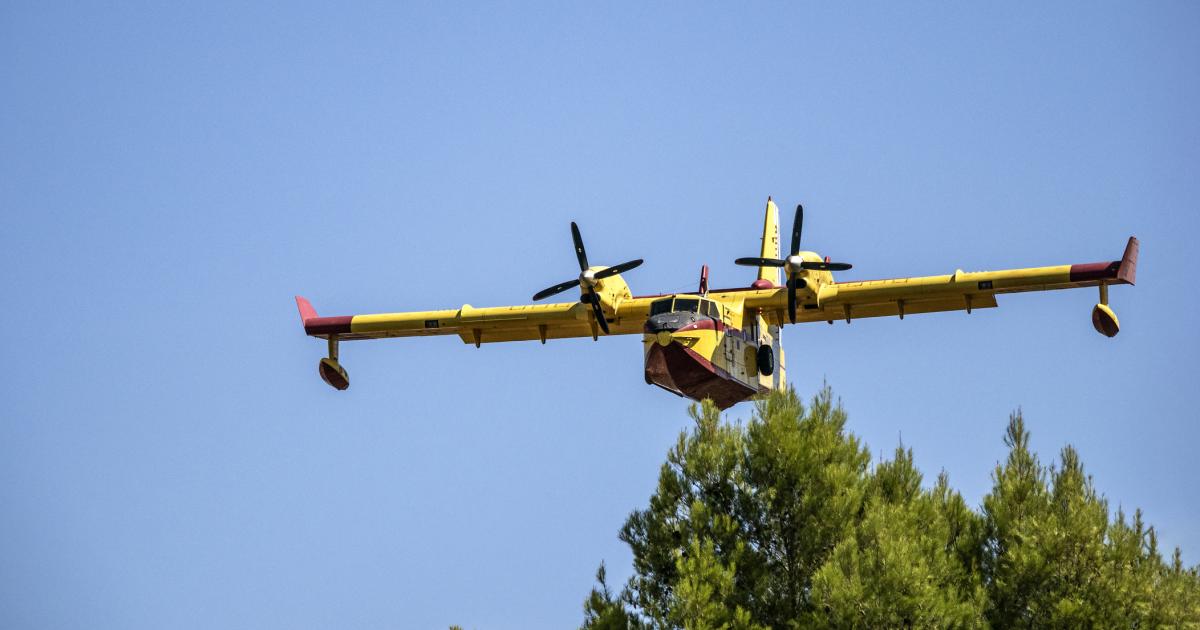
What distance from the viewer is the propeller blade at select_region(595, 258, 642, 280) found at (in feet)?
112

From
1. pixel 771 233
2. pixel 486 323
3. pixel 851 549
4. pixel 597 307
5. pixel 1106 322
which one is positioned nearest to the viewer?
pixel 851 549

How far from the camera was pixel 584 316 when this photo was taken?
35.3 m

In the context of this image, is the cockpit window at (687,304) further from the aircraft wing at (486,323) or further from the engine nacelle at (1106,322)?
the engine nacelle at (1106,322)

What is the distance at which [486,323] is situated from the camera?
36.2 metres

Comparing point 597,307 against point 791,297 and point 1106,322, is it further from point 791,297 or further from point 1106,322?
point 1106,322

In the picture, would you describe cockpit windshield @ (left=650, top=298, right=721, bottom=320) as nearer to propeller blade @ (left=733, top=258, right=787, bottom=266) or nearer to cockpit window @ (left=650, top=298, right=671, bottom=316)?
cockpit window @ (left=650, top=298, right=671, bottom=316)

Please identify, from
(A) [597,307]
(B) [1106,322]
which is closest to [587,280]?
(A) [597,307]

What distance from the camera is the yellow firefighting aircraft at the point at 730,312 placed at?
31.8m

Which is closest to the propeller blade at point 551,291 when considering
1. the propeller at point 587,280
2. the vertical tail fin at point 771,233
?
the propeller at point 587,280

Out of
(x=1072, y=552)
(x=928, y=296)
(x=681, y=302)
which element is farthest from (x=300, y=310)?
(x=1072, y=552)

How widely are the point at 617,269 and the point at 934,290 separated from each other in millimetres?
6703

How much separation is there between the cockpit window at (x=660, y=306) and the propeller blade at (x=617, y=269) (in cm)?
168

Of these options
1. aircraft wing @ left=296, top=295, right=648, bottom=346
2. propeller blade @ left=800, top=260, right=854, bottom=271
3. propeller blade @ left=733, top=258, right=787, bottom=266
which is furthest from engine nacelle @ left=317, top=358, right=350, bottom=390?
propeller blade @ left=800, top=260, right=854, bottom=271

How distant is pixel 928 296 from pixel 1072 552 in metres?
10.1
